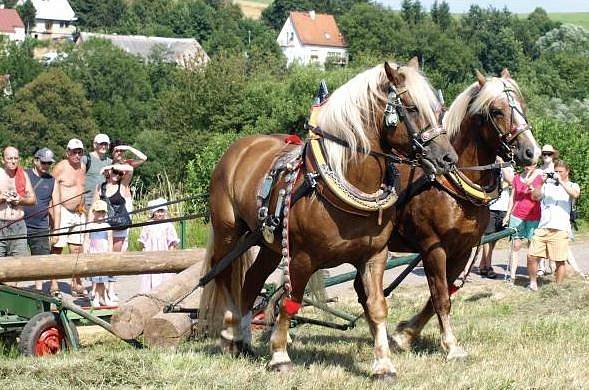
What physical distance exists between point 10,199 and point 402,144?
17.5ft

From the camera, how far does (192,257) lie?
30.9 feet

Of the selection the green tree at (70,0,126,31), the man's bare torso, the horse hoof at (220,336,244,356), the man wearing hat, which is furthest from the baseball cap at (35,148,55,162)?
the green tree at (70,0,126,31)

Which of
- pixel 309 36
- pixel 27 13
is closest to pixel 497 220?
pixel 309 36

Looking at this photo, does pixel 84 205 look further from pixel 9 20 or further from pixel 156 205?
pixel 9 20

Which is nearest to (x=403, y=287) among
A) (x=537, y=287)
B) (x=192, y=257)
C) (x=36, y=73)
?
(x=537, y=287)

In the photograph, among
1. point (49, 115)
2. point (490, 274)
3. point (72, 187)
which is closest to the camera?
point (72, 187)

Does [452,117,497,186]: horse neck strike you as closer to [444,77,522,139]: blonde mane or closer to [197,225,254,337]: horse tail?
[444,77,522,139]: blonde mane

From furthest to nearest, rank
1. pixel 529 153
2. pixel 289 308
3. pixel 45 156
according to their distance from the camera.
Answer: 1. pixel 45 156
2. pixel 529 153
3. pixel 289 308

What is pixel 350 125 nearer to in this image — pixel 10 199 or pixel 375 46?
pixel 10 199

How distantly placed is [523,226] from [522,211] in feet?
0.80

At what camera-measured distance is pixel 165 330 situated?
7.95m

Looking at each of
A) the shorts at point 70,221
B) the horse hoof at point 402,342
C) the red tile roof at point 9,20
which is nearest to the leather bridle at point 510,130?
the horse hoof at point 402,342

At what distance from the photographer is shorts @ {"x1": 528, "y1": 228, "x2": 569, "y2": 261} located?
11.9 metres

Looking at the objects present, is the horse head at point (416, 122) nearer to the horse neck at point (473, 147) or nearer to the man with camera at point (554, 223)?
the horse neck at point (473, 147)
